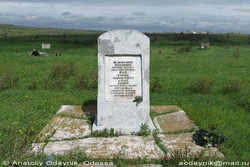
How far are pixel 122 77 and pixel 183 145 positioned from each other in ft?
6.27

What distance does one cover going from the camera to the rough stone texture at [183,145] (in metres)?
4.37

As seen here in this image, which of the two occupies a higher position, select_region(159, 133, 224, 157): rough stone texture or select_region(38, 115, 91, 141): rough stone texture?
select_region(38, 115, 91, 141): rough stone texture

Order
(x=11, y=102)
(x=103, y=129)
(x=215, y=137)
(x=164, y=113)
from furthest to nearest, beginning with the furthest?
1. (x=11, y=102)
2. (x=164, y=113)
3. (x=103, y=129)
4. (x=215, y=137)

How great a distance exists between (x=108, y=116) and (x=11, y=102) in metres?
3.76

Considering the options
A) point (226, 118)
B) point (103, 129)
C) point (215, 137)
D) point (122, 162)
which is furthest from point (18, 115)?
point (226, 118)

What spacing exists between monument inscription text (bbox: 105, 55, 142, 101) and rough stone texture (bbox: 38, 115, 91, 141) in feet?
2.93

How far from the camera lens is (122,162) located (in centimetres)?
403

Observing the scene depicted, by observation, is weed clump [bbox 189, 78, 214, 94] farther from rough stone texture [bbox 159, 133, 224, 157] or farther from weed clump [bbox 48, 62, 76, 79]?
weed clump [bbox 48, 62, 76, 79]

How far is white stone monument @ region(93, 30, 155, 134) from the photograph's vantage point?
17.6 feet

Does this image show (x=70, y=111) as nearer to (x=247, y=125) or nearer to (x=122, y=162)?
(x=122, y=162)

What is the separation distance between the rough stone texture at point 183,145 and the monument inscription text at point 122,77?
1.16 meters

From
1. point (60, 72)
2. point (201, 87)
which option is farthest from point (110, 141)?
point (60, 72)

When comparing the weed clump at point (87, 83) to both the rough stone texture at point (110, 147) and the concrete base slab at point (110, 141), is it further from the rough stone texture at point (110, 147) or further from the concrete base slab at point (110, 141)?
the rough stone texture at point (110, 147)

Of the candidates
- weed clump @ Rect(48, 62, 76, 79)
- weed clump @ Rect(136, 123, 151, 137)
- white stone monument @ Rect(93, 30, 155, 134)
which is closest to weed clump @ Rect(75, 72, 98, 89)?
weed clump @ Rect(48, 62, 76, 79)
